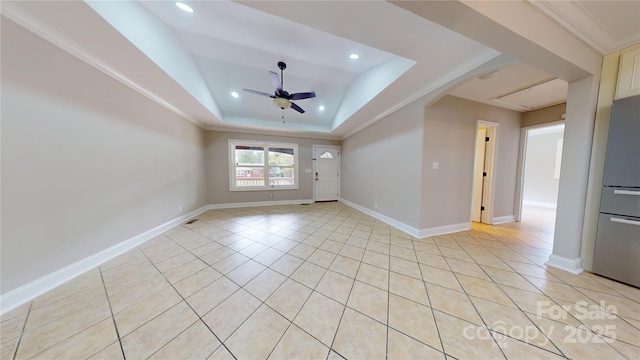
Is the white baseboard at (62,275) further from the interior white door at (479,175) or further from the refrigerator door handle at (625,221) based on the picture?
the interior white door at (479,175)

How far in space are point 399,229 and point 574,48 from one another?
2797mm

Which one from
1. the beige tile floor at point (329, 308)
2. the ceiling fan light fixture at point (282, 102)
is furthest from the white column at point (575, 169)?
the ceiling fan light fixture at point (282, 102)

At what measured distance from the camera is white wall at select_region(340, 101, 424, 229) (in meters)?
2.93

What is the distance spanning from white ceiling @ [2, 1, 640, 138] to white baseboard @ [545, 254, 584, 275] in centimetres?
219

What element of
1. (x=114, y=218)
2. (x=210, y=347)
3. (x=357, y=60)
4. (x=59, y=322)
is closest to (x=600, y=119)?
(x=357, y=60)

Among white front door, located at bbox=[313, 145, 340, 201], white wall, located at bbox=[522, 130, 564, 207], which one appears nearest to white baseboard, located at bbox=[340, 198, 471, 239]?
white front door, located at bbox=[313, 145, 340, 201]

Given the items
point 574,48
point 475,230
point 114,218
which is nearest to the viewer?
point 574,48

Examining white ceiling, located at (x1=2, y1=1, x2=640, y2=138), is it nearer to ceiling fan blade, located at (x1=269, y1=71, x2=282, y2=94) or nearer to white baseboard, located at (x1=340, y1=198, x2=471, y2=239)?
ceiling fan blade, located at (x1=269, y1=71, x2=282, y2=94)

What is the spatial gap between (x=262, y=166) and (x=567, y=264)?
5808 mm

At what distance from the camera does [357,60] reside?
285 centimetres

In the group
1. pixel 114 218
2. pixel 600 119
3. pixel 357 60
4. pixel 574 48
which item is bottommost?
pixel 114 218

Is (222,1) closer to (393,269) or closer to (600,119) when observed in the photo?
(393,269)

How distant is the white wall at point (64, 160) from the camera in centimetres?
143

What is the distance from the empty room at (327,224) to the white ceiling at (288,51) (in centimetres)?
2
